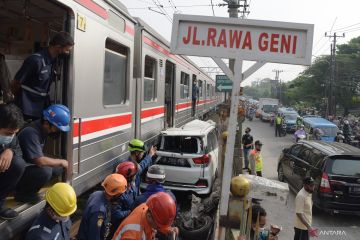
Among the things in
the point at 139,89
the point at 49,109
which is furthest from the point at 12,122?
the point at 139,89

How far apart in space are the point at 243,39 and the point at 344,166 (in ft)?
18.4

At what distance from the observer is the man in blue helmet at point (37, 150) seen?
345 cm

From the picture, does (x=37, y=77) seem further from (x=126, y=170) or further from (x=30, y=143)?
(x=126, y=170)

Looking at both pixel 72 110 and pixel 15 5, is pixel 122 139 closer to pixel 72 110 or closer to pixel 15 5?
pixel 72 110

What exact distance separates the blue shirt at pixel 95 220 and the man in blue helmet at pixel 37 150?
19.7 inches

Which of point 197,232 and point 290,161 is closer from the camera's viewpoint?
point 197,232

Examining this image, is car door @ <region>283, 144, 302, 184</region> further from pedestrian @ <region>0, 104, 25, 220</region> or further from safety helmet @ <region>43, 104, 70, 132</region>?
pedestrian @ <region>0, 104, 25, 220</region>

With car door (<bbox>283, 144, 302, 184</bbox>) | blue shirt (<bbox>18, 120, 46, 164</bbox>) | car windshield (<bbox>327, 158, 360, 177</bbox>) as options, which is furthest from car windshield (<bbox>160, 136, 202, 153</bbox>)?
blue shirt (<bbox>18, 120, 46, 164</bbox>)

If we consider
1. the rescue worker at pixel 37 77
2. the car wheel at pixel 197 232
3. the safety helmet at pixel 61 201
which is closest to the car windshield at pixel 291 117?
the car wheel at pixel 197 232

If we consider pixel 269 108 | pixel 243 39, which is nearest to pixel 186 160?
pixel 243 39

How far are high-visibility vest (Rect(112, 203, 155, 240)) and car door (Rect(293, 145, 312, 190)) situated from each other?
21.8 feet

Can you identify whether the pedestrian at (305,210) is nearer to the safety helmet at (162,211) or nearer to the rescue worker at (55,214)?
the safety helmet at (162,211)

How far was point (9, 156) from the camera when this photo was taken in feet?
10.0

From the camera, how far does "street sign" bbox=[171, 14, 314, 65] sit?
3.25 metres
